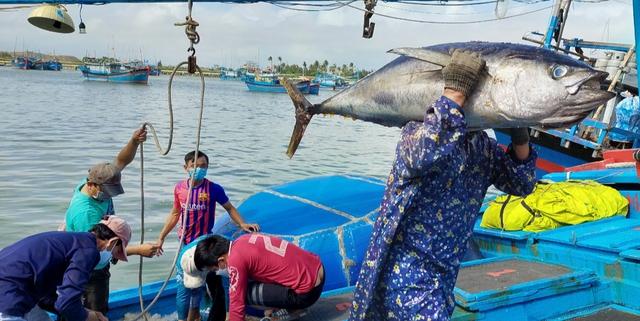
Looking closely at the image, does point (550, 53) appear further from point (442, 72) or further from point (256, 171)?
point (256, 171)

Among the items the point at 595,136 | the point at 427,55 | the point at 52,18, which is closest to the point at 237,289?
the point at 427,55

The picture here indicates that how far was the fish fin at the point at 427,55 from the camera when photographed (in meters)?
2.22

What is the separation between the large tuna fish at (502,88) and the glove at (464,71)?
0.16 feet

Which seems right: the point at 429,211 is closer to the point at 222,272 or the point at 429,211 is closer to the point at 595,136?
the point at 222,272

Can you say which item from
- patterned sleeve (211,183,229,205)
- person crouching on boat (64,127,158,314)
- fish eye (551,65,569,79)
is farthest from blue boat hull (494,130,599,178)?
fish eye (551,65,569,79)

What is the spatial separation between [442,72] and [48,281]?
2431mm

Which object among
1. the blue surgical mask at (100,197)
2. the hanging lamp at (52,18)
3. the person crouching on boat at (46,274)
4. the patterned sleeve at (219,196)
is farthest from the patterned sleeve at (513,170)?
the hanging lamp at (52,18)

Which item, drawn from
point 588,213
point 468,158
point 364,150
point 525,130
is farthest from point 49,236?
point 364,150

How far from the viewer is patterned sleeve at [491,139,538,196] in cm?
257

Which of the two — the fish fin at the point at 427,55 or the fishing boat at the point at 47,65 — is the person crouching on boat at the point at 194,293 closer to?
the fish fin at the point at 427,55

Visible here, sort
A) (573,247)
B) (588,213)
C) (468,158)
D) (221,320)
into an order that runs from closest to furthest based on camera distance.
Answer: (468,158) < (221,320) < (573,247) < (588,213)

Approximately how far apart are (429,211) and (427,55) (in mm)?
637

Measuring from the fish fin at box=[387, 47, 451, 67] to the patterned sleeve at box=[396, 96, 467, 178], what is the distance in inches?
5.7

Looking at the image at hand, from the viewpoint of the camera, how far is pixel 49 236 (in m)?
3.30
